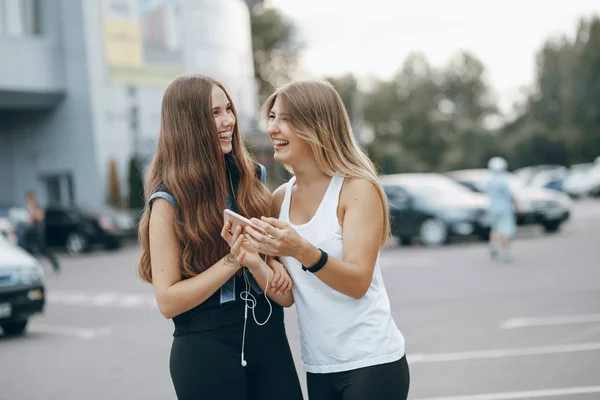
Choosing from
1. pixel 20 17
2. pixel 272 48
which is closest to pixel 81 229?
pixel 20 17

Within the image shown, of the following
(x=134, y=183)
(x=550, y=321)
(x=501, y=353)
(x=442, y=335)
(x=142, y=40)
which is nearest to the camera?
(x=501, y=353)

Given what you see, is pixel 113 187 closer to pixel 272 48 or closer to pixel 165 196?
pixel 165 196

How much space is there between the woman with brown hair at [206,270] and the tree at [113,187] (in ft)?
88.6

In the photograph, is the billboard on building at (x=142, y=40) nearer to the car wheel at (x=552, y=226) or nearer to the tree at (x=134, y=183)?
the tree at (x=134, y=183)

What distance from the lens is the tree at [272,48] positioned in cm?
5562

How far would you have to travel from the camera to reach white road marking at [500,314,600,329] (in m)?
8.20

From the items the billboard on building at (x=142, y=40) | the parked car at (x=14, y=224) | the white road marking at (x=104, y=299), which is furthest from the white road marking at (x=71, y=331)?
the billboard on building at (x=142, y=40)

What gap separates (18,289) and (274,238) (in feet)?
25.9

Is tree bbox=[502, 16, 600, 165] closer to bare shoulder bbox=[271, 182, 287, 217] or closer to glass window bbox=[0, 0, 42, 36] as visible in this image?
glass window bbox=[0, 0, 42, 36]

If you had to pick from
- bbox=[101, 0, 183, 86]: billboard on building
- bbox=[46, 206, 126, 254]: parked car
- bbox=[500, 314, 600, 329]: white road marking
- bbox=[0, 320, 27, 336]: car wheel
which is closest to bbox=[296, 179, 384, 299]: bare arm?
bbox=[500, 314, 600, 329]: white road marking

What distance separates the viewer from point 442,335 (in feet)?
26.3

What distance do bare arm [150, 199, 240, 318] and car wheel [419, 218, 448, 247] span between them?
16.0m

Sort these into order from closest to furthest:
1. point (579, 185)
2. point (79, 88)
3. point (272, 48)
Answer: point (79, 88), point (579, 185), point (272, 48)

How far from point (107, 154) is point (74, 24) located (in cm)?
480
